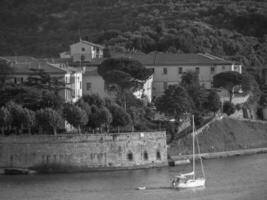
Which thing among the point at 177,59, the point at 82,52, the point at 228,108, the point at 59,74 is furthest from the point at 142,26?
the point at 59,74

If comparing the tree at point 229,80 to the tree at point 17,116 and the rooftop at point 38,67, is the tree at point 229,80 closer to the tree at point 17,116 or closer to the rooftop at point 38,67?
the rooftop at point 38,67

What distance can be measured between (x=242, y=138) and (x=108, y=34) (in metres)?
41.8

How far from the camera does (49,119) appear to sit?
3066 inches

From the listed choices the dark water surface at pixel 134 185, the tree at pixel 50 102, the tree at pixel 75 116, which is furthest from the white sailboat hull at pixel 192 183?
the tree at pixel 50 102

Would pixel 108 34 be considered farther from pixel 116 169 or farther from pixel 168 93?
pixel 116 169

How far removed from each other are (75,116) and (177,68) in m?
22.7

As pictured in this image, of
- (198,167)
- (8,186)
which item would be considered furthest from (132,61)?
(8,186)

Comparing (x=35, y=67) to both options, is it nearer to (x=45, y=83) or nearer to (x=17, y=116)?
(x=45, y=83)

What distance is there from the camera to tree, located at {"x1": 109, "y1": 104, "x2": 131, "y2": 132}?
266 ft

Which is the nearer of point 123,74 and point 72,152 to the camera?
point 72,152

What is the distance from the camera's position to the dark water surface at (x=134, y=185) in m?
67.8

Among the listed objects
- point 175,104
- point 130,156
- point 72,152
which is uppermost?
point 175,104

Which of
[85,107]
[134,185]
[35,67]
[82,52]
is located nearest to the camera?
[134,185]

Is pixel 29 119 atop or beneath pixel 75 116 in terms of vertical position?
beneath
